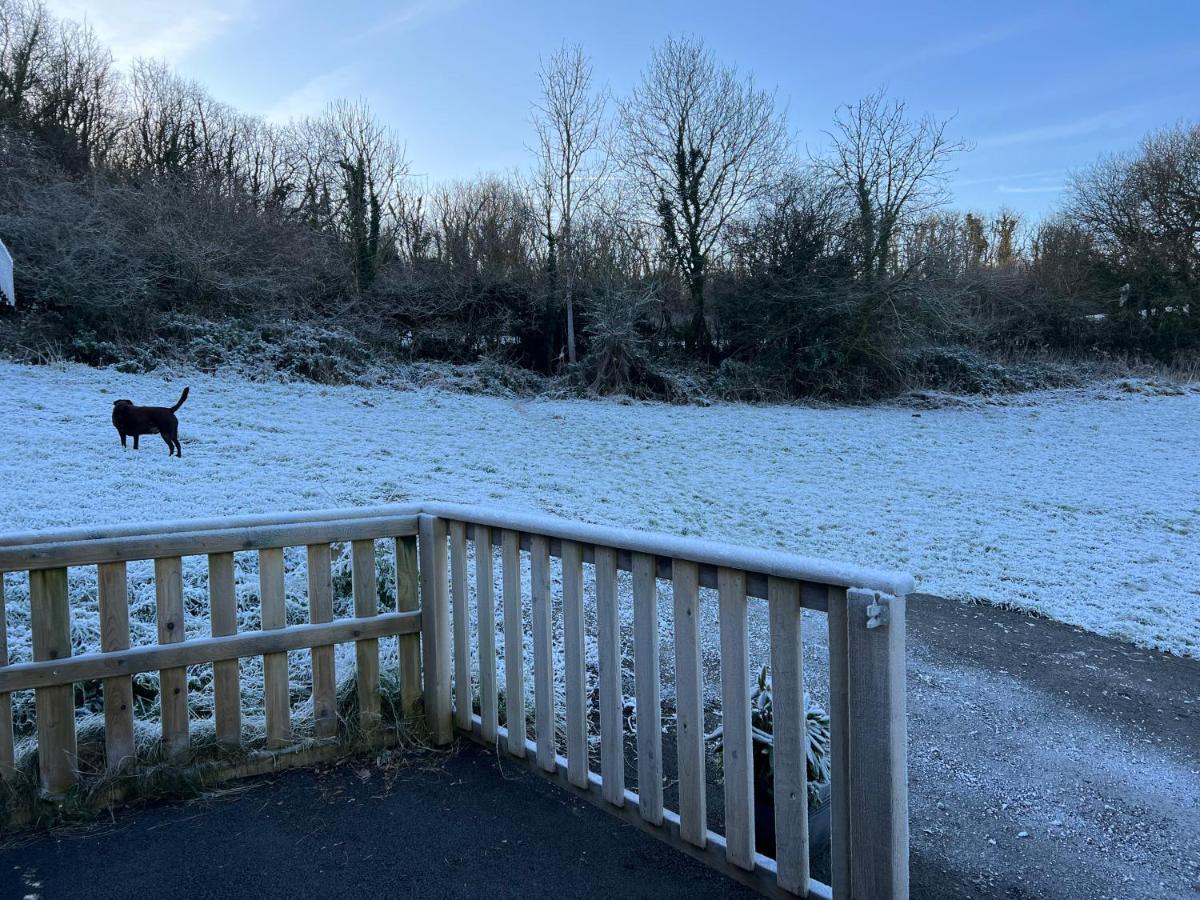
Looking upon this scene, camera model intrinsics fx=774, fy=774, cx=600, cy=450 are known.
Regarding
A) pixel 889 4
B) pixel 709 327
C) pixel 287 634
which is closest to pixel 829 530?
pixel 287 634

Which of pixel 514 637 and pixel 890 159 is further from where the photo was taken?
pixel 890 159

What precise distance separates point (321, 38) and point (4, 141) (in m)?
8.24

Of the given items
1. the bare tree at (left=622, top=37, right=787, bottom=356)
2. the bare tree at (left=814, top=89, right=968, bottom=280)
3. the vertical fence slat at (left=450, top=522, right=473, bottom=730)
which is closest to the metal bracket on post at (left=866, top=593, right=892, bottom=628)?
the vertical fence slat at (left=450, top=522, right=473, bottom=730)

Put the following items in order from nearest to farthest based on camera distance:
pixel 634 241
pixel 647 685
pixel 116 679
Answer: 1. pixel 647 685
2. pixel 116 679
3. pixel 634 241

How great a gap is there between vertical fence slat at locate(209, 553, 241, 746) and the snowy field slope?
319 centimetres

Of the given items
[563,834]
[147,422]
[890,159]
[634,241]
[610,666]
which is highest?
[890,159]

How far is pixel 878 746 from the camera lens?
165 centimetres

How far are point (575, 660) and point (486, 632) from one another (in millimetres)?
526

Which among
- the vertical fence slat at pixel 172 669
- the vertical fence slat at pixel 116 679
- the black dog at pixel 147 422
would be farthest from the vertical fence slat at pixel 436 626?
the black dog at pixel 147 422

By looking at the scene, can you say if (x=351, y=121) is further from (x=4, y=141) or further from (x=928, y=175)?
(x=928, y=175)

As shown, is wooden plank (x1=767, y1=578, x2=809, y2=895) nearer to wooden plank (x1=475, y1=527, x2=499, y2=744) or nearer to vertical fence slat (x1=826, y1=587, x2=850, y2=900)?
vertical fence slat (x1=826, y1=587, x2=850, y2=900)

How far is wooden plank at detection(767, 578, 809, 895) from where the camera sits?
1832 mm

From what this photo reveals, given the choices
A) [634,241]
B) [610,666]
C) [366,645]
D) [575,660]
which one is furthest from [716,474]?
[634,241]

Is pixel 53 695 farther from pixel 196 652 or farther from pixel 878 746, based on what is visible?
pixel 878 746
